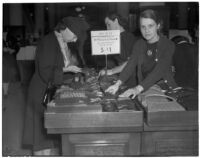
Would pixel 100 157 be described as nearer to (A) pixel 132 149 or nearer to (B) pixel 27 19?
(A) pixel 132 149

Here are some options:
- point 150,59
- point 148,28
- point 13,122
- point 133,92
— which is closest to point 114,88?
point 133,92

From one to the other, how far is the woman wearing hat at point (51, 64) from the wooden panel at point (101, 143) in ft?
0.36

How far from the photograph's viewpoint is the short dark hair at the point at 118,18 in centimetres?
194

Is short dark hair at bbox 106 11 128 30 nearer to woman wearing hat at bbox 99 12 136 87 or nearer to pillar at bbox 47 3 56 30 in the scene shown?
woman wearing hat at bbox 99 12 136 87

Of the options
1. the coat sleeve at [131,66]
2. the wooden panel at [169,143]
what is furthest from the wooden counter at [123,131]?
the coat sleeve at [131,66]

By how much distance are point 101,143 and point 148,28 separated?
567mm

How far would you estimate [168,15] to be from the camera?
191cm

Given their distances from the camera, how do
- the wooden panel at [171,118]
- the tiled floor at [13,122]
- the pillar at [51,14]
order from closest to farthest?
the wooden panel at [171,118] → the pillar at [51,14] → the tiled floor at [13,122]

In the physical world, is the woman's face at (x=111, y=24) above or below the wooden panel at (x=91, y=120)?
above

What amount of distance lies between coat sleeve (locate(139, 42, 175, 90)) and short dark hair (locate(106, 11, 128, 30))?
205mm

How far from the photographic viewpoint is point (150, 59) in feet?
6.44

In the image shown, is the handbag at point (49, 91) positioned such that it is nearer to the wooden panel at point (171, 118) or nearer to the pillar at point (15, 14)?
the pillar at point (15, 14)

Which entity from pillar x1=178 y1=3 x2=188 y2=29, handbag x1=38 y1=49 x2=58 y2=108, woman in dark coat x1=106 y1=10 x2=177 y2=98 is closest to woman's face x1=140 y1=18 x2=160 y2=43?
woman in dark coat x1=106 y1=10 x2=177 y2=98

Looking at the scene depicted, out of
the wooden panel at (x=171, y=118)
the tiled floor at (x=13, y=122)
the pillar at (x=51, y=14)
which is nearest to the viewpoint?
the wooden panel at (x=171, y=118)
